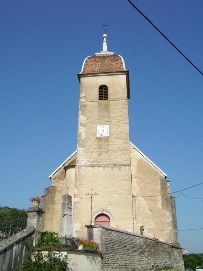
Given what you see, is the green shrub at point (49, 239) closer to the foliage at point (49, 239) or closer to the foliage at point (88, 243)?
the foliage at point (49, 239)

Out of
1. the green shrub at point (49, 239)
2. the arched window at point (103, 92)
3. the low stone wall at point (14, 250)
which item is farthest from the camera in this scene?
the arched window at point (103, 92)

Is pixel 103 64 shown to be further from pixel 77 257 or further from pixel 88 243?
pixel 77 257

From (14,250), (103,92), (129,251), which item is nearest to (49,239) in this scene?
(14,250)

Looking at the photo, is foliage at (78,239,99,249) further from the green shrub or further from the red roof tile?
the red roof tile

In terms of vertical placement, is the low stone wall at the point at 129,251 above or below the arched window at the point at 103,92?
below

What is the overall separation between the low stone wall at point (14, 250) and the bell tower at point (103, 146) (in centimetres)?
800

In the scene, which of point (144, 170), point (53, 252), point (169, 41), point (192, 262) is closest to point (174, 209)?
point (144, 170)

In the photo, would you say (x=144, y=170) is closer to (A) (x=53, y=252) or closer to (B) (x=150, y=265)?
(B) (x=150, y=265)

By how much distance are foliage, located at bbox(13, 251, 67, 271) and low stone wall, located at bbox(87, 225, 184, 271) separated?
2.07m

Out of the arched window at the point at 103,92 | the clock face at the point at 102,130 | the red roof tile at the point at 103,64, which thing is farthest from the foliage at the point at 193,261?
the red roof tile at the point at 103,64

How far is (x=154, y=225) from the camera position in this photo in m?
18.4

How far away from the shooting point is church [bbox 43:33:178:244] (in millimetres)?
18016

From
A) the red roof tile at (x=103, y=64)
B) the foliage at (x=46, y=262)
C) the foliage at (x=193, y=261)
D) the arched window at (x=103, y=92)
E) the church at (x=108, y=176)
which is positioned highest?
the red roof tile at (x=103, y=64)

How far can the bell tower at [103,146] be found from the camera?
707 inches
